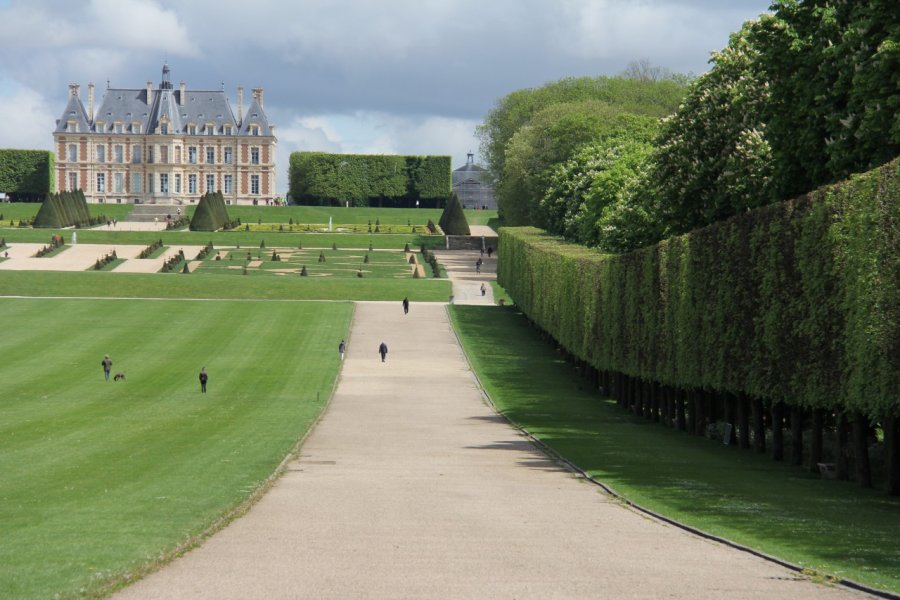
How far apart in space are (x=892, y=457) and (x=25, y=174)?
174 meters

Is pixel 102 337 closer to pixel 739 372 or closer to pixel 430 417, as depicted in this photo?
pixel 430 417

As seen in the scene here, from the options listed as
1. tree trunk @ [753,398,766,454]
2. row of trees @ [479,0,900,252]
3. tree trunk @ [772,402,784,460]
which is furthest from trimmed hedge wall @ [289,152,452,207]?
tree trunk @ [772,402,784,460]

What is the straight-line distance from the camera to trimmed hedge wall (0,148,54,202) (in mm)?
185125

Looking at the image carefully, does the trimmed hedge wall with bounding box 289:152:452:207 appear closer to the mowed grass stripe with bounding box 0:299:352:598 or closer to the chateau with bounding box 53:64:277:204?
the chateau with bounding box 53:64:277:204

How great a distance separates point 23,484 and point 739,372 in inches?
722

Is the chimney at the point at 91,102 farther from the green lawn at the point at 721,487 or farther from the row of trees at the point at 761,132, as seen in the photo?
the green lawn at the point at 721,487

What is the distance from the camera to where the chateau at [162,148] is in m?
195

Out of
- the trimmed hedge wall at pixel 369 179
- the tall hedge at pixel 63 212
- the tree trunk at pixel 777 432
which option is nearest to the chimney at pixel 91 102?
the trimmed hedge wall at pixel 369 179

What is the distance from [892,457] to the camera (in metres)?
27.5

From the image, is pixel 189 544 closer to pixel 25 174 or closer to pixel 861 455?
pixel 861 455

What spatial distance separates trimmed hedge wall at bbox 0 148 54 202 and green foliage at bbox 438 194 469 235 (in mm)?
71391

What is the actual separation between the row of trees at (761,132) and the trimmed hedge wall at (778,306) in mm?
3111

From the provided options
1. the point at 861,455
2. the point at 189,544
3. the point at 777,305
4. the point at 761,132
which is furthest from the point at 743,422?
the point at 189,544

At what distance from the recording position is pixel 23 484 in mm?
26688
